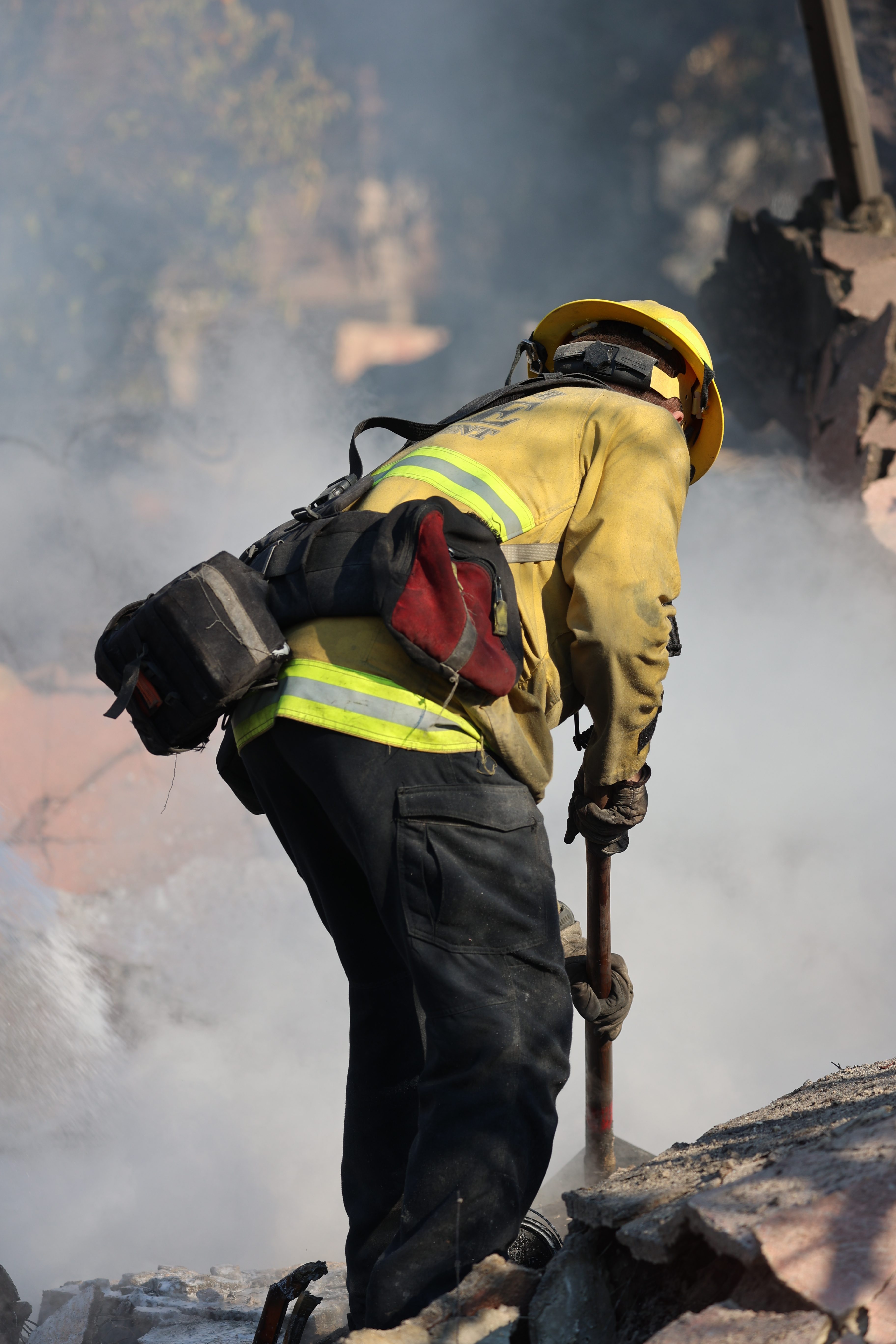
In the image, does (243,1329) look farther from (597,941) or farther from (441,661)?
(441,661)

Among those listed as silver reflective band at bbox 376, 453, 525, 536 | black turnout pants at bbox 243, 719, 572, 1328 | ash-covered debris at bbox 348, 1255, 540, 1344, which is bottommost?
ash-covered debris at bbox 348, 1255, 540, 1344

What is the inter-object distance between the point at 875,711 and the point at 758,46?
4.76 metres

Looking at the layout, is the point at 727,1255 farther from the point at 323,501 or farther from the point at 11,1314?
the point at 11,1314

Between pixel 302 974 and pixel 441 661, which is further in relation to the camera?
pixel 302 974

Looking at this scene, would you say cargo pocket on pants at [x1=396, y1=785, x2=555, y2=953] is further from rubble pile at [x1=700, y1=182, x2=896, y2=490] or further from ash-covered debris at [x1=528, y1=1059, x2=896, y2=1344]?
rubble pile at [x1=700, y1=182, x2=896, y2=490]

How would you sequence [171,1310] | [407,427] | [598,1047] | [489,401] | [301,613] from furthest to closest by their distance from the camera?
[598,1047] → [171,1310] → [407,427] → [489,401] → [301,613]

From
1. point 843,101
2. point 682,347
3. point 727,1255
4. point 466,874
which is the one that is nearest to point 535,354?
point 682,347

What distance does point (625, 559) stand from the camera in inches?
65.6

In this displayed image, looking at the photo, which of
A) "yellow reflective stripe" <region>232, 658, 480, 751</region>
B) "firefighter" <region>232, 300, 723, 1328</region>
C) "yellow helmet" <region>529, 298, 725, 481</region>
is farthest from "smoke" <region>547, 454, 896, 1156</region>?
"yellow reflective stripe" <region>232, 658, 480, 751</region>

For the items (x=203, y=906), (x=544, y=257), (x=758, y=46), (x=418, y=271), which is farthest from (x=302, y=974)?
(x=758, y=46)

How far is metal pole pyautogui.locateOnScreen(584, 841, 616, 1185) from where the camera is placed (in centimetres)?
229

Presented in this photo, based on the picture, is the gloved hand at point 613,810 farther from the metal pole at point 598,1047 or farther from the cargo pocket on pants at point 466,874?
the cargo pocket on pants at point 466,874

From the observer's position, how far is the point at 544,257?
263 inches

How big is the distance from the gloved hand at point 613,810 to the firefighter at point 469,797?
1 centimetres
